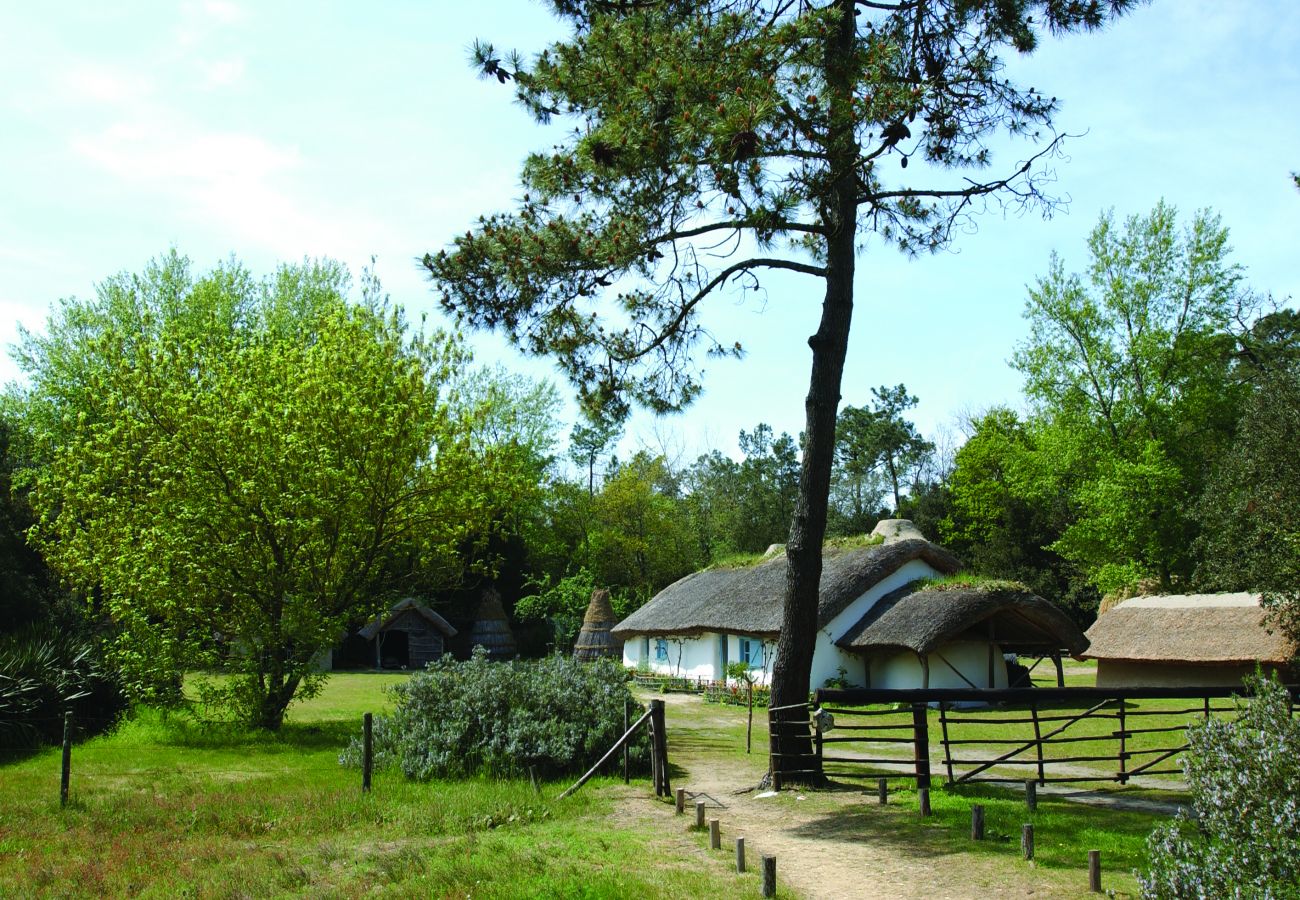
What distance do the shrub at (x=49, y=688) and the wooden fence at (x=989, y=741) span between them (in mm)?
13610

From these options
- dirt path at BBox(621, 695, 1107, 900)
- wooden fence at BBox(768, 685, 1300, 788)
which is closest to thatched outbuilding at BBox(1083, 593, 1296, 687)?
wooden fence at BBox(768, 685, 1300, 788)

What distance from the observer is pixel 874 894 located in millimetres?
8039

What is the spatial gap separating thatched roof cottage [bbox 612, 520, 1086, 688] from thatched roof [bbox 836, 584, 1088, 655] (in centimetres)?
3

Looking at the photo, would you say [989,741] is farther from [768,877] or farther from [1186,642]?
[1186,642]

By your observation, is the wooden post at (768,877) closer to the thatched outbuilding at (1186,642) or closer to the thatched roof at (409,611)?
the thatched outbuilding at (1186,642)

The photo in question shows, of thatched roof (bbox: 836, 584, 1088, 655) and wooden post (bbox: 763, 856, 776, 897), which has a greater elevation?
thatched roof (bbox: 836, 584, 1088, 655)

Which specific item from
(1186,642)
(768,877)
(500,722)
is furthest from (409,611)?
(768,877)

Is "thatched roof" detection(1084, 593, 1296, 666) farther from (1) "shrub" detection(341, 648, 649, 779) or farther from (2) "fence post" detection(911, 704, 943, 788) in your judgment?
(1) "shrub" detection(341, 648, 649, 779)

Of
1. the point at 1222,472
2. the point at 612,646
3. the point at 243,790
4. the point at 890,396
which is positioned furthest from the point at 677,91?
the point at 890,396

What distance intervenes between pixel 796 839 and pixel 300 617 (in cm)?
1252

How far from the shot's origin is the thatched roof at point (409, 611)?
41875 millimetres

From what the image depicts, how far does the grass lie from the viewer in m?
8.37

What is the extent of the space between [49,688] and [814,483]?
15140 millimetres

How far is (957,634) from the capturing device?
2609cm
